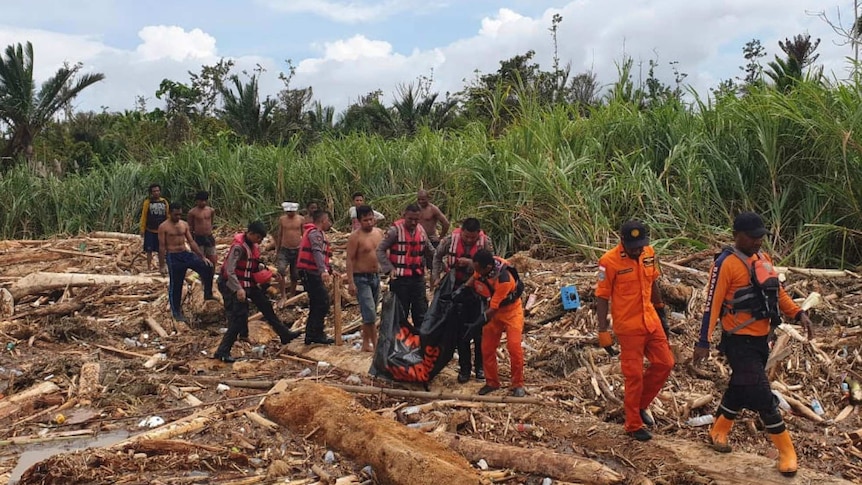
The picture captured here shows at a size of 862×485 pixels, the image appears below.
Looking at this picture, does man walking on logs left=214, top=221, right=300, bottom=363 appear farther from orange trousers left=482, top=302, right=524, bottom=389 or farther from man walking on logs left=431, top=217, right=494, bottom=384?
orange trousers left=482, top=302, right=524, bottom=389

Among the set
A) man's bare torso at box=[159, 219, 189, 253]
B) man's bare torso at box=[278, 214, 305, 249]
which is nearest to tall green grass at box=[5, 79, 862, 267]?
man's bare torso at box=[278, 214, 305, 249]

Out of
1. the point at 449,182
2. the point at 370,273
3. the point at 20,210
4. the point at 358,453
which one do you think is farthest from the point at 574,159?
the point at 20,210

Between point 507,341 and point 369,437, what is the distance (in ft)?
5.05

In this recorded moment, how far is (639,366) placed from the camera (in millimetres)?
4883

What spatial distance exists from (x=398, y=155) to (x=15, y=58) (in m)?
12.9

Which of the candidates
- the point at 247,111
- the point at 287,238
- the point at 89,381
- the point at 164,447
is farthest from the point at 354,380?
the point at 247,111

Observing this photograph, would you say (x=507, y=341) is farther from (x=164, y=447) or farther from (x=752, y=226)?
(x=164, y=447)

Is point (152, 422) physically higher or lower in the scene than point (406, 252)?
lower

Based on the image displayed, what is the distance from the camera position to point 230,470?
488 cm

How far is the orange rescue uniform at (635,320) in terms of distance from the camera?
15.8ft

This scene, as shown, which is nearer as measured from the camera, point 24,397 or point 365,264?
point 24,397

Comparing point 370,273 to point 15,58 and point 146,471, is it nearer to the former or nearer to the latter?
point 146,471

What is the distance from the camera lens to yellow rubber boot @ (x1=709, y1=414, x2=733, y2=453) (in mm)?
4699

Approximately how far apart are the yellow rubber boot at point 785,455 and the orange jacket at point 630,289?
38.1 inches
